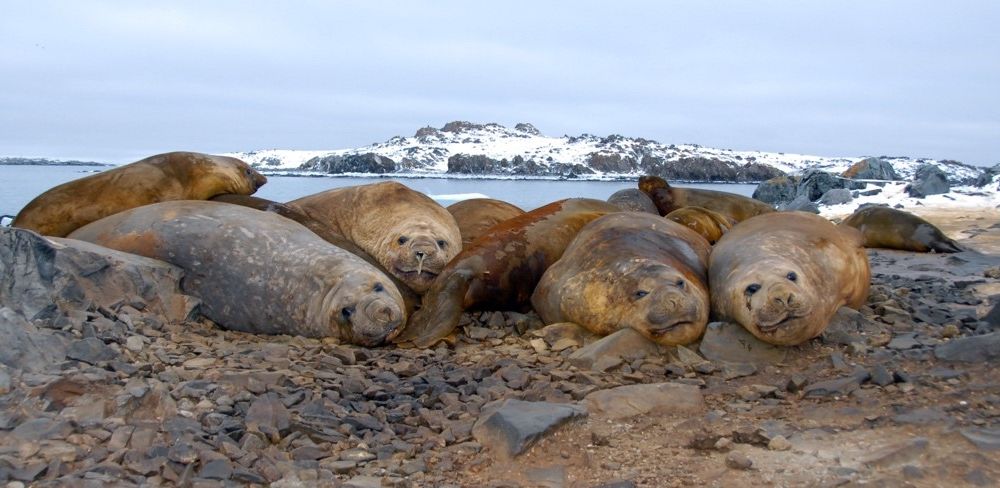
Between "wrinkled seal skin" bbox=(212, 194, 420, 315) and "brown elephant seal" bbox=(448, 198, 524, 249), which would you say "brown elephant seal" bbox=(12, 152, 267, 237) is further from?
"brown elephant seal" bbox=(448, 198, 524, 249)

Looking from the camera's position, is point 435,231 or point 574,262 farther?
point 435,231

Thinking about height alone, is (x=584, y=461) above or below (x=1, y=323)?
below

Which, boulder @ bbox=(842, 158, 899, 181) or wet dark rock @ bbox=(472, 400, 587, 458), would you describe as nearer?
wet dark rock @ bbox=(472, 400, 587, 458)

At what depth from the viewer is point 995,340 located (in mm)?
4938

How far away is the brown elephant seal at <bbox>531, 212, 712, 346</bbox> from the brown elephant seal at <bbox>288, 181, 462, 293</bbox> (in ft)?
3.31

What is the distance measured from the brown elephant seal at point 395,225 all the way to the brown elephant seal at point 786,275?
2253 millimetres

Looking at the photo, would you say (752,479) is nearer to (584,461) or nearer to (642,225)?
(584,461)

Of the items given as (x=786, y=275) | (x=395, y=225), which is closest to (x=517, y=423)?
(x=786, y=275)

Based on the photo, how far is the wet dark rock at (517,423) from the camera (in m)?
3.82

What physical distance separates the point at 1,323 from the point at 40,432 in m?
1.06

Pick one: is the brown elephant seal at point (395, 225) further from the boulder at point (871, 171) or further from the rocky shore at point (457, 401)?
the boulder at point (871, 171)

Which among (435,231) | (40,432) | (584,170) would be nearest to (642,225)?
(435,231)

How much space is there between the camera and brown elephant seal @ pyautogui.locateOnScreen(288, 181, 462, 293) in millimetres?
7195

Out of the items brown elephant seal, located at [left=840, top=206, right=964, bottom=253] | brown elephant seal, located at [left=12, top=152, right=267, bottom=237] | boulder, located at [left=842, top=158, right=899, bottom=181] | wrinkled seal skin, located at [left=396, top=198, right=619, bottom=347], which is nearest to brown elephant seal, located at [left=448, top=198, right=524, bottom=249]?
wrinkled seal skin, located at [left=396, top=198, right=619, bottom=347]
